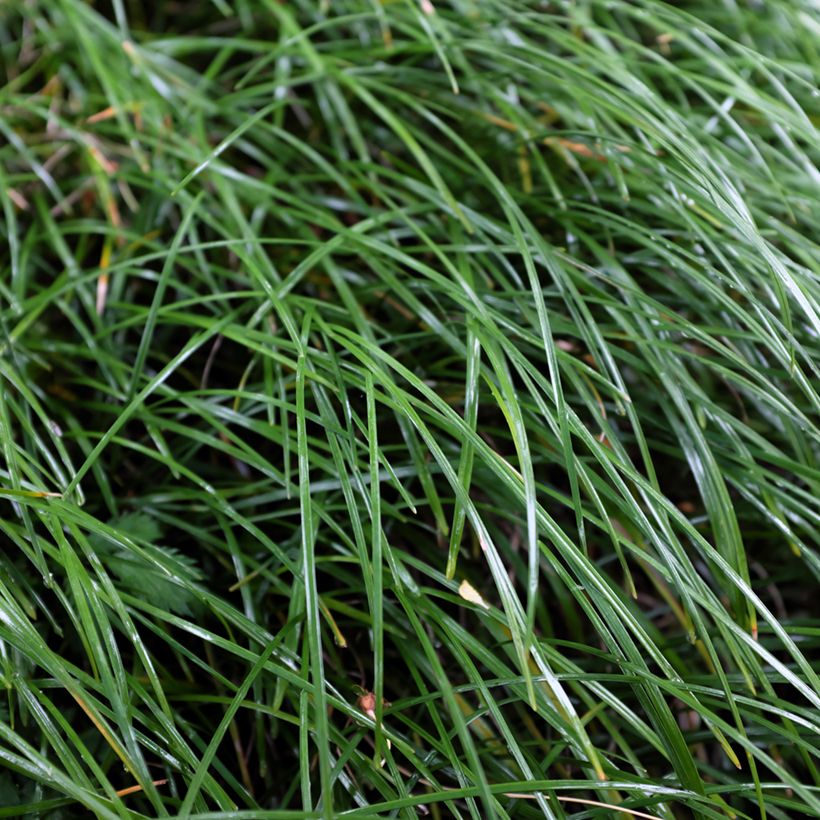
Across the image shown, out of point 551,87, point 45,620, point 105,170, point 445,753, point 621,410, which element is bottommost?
point 45,620

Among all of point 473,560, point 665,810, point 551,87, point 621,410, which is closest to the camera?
point 665,810

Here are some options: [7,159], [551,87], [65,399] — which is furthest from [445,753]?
[7,159]

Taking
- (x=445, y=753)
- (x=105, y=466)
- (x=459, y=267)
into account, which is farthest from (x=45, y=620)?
(x=459, y=267)

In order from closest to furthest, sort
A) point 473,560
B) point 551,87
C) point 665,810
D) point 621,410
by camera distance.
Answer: point 665,810 → point 621,410 → point 473,560 → point 551,87

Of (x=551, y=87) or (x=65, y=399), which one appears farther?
(x=551, y=87)

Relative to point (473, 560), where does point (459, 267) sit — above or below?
above

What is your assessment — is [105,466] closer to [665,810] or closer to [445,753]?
[445,753]
